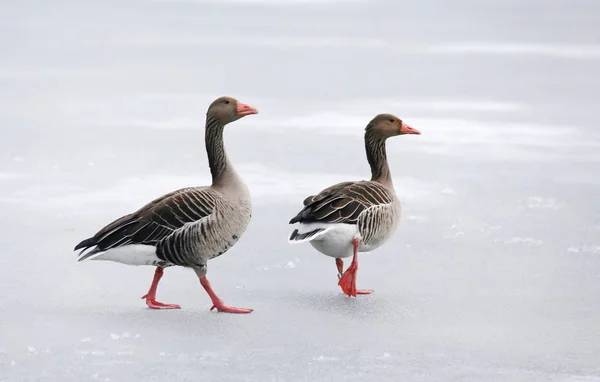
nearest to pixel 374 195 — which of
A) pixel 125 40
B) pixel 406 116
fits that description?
pixel 406 116

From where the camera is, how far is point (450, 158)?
423 inches

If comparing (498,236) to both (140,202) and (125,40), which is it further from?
(125,40)

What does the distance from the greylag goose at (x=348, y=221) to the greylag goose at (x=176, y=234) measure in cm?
41

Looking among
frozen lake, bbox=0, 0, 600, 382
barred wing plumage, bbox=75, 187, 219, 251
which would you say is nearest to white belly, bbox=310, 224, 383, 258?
frozen lake, bbox=0, 0, 600, 382

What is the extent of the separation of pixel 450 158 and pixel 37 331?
6.26 meters

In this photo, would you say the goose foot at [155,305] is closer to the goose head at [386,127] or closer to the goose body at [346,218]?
the goose body at [346,218]

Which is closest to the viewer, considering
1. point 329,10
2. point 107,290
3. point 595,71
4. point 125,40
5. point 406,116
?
point 107,290

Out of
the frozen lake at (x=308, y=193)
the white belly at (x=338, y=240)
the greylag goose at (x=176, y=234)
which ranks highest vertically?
the greylag goose at (x=176, y=234)

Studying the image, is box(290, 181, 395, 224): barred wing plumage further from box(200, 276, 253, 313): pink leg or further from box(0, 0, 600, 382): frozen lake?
box(200, 276, 253, 313): pink leg

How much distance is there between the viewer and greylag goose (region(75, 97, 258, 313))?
5598 mm

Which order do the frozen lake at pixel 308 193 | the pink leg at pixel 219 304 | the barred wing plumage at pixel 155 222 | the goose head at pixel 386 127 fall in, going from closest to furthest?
the frozen lake at pixel 308 193 < the barred wing plumage at pixel 155 222 < the pink leg at pixel 219 304 < the goose head at pixel 386 127

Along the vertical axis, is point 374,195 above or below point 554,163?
above

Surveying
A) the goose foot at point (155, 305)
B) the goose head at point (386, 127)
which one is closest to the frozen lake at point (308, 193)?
the goose foot at point (155, 305)

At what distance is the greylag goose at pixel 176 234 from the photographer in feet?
18.4
